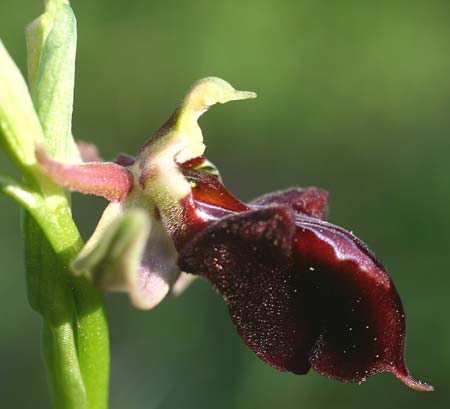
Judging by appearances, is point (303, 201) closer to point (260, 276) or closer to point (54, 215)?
point (260, 276)

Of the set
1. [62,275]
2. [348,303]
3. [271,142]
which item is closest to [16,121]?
[62,275]

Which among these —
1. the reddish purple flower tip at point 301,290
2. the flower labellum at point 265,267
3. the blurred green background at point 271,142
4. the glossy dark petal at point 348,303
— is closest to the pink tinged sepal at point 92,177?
the flower labellum at point 265,267

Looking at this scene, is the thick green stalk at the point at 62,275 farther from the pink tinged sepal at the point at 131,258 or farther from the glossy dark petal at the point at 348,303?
the glossy dark petal at the point at 348,303

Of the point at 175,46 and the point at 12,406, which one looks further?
the point at 175,46

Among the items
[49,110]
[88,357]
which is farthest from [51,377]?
[49,110]

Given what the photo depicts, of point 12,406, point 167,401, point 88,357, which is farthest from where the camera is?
point 12,406

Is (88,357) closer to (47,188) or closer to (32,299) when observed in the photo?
(32,299)
